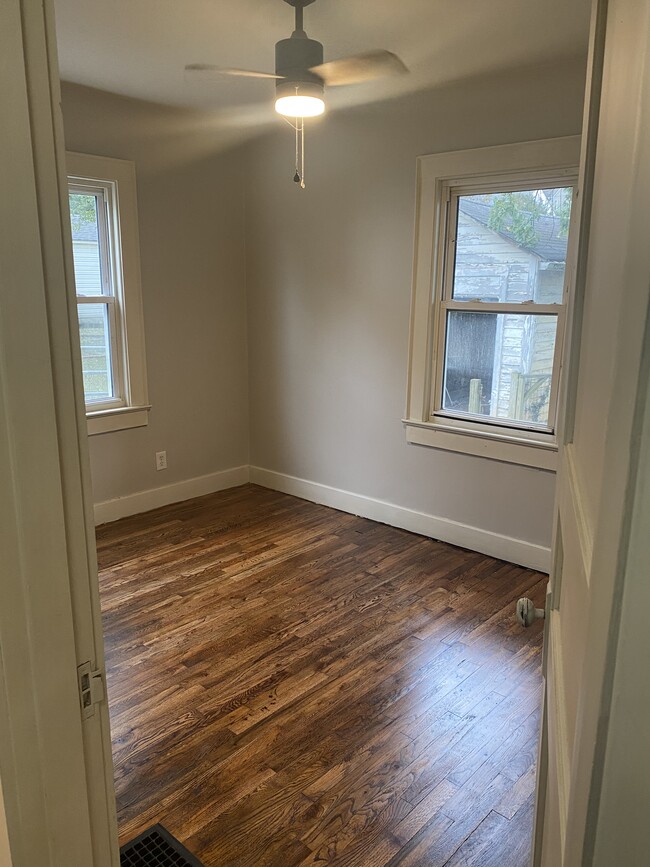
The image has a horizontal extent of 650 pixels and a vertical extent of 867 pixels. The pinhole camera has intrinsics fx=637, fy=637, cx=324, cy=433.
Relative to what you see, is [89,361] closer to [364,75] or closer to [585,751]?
[364,75]

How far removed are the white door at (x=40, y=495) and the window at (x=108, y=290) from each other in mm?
3114

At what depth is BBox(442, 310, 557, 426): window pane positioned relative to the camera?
10.8ft

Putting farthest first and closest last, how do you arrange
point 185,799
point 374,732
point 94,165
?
point 94,165 → point 374,732 → point 185,799

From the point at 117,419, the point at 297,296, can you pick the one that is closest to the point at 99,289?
the point at 117,419

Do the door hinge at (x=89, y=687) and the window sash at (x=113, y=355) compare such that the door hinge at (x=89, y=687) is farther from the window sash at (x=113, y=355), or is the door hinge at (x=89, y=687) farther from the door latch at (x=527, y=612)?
the window sash at (x=113, y=355)

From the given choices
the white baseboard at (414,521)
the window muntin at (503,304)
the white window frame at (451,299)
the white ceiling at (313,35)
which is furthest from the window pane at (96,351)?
the window muntin at (503,304)

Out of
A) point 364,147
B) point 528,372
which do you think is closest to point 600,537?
point 528,372

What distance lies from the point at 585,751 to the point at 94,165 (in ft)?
12.7

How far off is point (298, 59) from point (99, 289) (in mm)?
1977

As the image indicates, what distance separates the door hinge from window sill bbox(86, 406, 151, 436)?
121 inches

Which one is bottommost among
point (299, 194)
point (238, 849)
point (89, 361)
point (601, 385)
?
point (238, 849)

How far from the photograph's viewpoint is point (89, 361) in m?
3.89

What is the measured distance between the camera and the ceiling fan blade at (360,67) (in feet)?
7.55

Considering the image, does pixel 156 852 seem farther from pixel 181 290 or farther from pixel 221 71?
pixel 181 290
